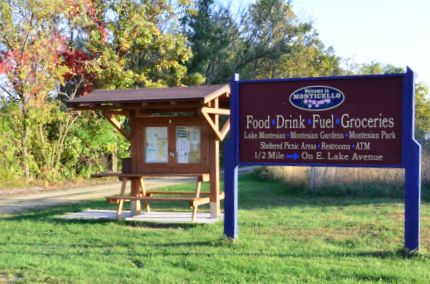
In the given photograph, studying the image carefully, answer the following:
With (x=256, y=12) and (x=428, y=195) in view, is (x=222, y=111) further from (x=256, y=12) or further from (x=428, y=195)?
(x=256, y=12)

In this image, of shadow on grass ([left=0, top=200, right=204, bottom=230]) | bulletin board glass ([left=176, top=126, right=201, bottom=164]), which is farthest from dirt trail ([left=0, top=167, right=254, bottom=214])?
bulletin board glass ([left=176, top=126, right=201, bottom=164])

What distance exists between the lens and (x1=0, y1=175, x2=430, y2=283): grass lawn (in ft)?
21.2

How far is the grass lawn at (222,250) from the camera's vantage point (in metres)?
6.45

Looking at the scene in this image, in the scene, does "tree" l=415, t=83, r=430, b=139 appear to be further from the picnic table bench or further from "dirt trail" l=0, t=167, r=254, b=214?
the picnic table bench

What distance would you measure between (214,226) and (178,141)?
7.15 ft

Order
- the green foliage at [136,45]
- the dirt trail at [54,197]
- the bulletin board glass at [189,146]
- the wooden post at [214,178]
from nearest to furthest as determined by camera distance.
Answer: the wooden post at [214,178] < the bulletin board glass at [189,146] < the dirt trail at [54,197] < the green foliage at [136,45]

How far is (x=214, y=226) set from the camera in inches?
396

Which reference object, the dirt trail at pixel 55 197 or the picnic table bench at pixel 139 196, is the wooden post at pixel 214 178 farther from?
the dirt trail at pixel 55 197

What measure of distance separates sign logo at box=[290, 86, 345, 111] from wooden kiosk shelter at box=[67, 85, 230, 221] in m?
2.30

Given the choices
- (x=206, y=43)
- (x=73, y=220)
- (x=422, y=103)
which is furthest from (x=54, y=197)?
(x=422, y=103)

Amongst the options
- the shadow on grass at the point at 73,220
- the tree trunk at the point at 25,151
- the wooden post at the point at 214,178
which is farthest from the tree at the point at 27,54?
the wooden post at the point at 214,178

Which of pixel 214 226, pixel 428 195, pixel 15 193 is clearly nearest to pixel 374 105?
pixel 214 226

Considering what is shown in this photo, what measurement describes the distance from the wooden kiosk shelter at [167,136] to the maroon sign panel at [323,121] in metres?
1.80

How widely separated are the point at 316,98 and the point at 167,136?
400 cm
